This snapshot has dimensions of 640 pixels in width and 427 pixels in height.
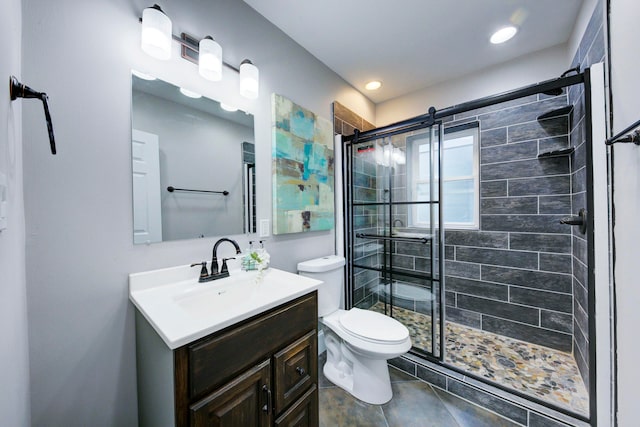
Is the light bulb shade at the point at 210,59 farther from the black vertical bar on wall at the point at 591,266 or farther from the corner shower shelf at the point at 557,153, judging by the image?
the corner shower shelf at the point at 557,153

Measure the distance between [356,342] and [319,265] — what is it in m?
0.56

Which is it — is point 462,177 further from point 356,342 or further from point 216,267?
point 216,267

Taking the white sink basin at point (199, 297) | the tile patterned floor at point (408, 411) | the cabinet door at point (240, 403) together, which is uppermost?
the white sink basin at point (199, 297)

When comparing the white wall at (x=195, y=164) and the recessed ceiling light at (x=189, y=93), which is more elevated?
the recessed ceiling light at (x=189, y=93)

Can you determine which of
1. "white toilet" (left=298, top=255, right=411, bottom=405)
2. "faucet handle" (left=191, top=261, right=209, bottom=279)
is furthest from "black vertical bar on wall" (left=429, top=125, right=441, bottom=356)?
"faucet handle" (left=191, top=261, right=209, bottom=279)

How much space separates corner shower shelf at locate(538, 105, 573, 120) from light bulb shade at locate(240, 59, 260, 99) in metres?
2.17

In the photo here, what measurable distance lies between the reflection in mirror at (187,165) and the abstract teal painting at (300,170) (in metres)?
0.21

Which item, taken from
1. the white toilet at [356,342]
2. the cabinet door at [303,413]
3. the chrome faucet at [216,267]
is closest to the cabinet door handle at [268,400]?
the cabinet door at [303,413]

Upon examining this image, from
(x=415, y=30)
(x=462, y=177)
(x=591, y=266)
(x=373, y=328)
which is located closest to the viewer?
(x=591, y=266)

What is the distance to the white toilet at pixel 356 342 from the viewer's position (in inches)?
56.1

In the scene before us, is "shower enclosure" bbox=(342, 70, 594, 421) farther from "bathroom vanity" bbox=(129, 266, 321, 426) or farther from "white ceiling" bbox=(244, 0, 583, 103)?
"bathroom vanity" bbox=(129, 266, 321, 426)

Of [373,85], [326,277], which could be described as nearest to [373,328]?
A: [326,277]

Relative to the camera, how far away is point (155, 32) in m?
1.02

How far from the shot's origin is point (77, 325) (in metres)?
0.91
